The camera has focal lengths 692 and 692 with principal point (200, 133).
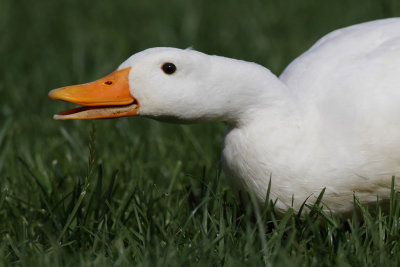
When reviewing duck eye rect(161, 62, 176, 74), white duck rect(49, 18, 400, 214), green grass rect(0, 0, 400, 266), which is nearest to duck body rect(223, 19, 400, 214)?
white duck rect(49, 18, 400, 214)

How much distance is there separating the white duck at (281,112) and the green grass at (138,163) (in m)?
0.13

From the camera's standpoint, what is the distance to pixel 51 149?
420 centimetres

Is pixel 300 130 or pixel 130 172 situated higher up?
pixel 300 130

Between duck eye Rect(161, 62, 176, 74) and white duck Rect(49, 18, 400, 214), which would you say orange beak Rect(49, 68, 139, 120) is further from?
duck eye Rect(161, 62, 176, 74)

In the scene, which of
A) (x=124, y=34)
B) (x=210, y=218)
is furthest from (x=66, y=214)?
(x=124, y=34)

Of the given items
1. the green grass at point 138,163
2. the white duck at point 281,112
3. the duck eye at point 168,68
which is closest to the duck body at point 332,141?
the white duck at point 281,112

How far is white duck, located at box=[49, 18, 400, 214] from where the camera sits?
9.31 feet

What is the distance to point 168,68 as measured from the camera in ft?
9.30

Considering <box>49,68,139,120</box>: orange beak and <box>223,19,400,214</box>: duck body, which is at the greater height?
<box>49,68,139,120</box>: orange beak

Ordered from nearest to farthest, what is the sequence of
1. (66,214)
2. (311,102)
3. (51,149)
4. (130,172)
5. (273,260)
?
(273,260)
(311,102)
(66,214)
(130,172)
(51,149)

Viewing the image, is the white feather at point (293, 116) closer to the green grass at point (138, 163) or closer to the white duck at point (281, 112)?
the white duck at point (281, 112)

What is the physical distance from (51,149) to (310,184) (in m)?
1.88

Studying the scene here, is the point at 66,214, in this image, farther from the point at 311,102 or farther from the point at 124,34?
the point at 124,34

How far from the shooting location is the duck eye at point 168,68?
9.29 ft
